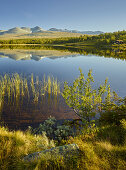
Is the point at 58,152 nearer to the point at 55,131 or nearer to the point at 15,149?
the point at 15,149

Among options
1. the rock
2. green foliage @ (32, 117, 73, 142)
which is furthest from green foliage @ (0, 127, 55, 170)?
green foliage @ (32, 117, 73, 142)

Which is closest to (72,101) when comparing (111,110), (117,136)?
(111,110)

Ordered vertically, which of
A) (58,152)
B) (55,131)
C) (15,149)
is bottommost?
(55,131)

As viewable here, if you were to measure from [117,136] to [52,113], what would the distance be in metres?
7.31

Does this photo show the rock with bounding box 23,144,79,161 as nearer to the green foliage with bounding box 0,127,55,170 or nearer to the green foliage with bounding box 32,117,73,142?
the green foliage with bounding box 0,127,55,170

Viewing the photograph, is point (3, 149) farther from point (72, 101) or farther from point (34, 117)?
point (34, 117)

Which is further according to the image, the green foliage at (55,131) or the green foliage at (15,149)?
the green foliage at (55,131)

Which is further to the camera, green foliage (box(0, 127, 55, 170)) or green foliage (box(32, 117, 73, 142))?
green foliage (box(32, 117, 73, 142))

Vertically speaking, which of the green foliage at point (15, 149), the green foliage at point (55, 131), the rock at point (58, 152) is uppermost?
the rock at point (58, 152)

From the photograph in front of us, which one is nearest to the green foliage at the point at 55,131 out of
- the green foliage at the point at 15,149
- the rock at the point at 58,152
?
the green foliage at the point at 15,149

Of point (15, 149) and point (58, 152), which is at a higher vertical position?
point (58, 152)

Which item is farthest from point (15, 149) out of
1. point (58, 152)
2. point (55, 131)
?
point (55, 131)

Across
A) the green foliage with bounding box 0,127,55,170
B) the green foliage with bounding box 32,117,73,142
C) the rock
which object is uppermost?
the rock

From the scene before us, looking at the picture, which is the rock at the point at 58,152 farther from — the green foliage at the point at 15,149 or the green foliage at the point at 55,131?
the green foliage at the point at 55,131
